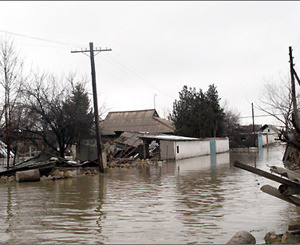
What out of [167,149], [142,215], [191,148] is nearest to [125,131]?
[191,148]

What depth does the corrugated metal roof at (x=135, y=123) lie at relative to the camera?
5447 cm

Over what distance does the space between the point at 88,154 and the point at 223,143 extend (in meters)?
27.7

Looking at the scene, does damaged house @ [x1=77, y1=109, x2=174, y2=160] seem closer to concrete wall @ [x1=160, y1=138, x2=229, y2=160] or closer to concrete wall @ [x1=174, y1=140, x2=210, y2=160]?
concrete wall @ [x1=160, y1=138, x2=229, y2=160]

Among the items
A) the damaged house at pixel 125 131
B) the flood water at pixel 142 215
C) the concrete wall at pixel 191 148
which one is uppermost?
the damaged house at pixel 125 131

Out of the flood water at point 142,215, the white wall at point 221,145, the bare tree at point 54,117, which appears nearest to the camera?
the flood water at point 142,215

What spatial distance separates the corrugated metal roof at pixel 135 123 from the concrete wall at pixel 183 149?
6.10 metres

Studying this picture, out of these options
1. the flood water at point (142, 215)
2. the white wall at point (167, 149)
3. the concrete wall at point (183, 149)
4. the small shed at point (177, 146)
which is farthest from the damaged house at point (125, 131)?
the flood water at point (142, 215)

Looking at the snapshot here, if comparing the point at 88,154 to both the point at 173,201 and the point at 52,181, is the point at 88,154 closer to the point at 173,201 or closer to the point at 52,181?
the point at 52,181

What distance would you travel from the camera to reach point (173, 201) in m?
12.5

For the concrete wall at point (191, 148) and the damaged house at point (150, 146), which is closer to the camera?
the damaged house at point (150, 146)

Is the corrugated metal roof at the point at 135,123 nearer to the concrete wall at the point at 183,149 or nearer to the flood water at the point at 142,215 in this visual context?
the concrete wall at the point at 183,149

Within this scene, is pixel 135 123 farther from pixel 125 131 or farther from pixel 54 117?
pixel 54 117

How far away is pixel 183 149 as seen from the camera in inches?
1654

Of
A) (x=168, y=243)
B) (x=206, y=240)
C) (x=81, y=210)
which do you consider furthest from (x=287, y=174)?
(x=81, y=210)
